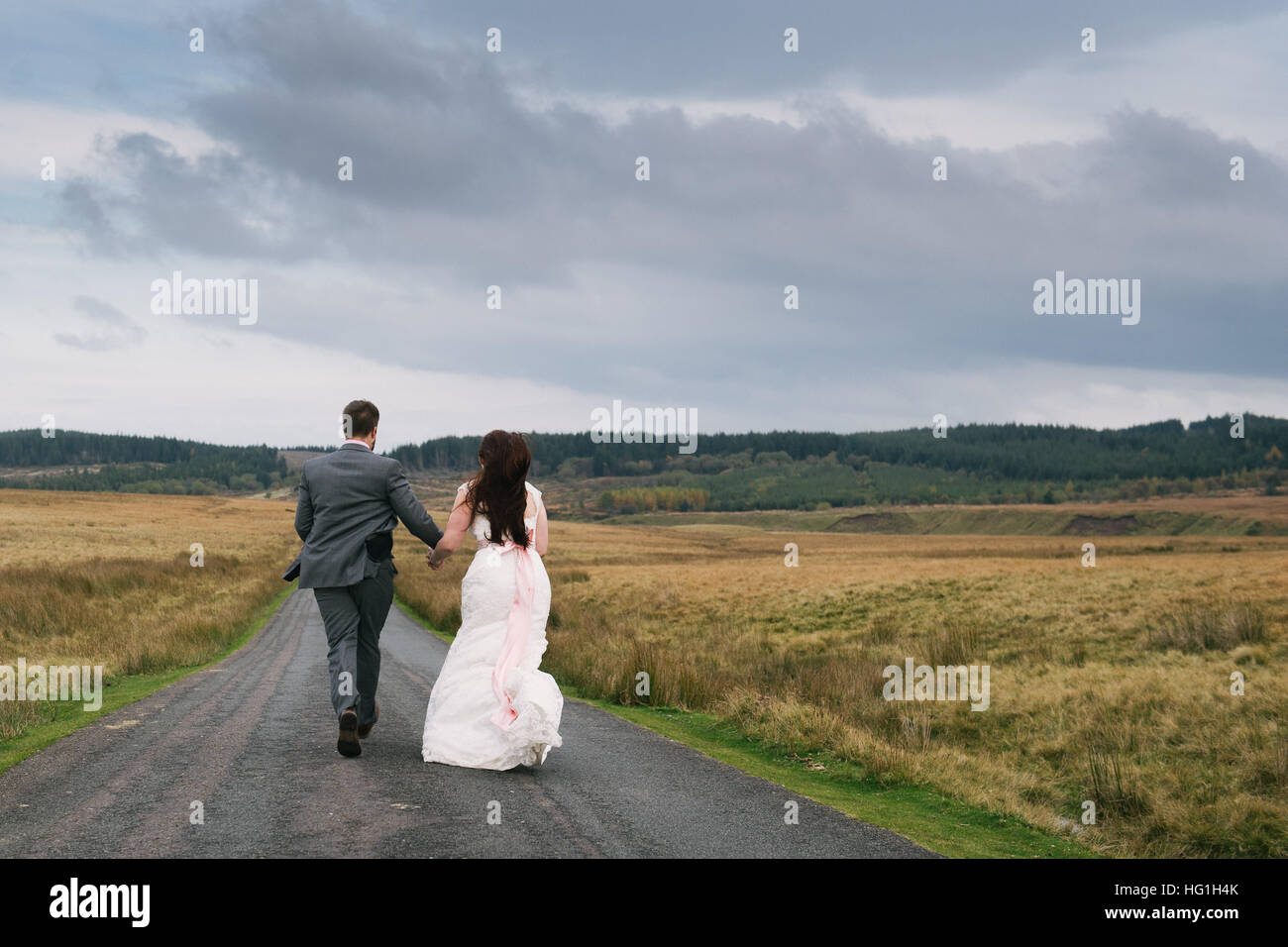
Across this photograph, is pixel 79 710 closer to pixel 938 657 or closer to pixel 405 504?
pixel 405 504

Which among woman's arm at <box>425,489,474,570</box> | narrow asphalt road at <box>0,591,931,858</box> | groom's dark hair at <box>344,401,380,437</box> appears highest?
groom's dark hair at <box>344,401,380,437</box>

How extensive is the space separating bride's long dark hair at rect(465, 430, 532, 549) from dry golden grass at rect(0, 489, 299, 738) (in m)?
5.12

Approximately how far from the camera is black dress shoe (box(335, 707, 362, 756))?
7.20m

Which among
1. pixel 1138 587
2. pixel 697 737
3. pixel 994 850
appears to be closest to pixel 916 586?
pixel 1138 587

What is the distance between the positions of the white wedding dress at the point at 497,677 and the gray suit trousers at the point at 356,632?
0.57 m

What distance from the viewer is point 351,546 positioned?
739cm

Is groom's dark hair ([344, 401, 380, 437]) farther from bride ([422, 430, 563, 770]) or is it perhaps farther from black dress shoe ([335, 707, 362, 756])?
black dress shoe ([335, 707, 362, 756])

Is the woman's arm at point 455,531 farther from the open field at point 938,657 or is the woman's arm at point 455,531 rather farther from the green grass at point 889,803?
the open field at point 938,657

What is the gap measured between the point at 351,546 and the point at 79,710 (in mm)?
5668

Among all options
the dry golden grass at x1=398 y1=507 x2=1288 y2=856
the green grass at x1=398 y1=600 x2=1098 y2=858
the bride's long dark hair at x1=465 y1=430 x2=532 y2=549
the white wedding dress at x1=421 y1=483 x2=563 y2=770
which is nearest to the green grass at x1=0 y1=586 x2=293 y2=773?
the white wedding dress at x1=421 y1=483 x2=563 y2=770

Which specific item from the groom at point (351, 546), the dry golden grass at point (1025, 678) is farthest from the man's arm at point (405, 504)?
the dry golden grass at point (1025, 678)

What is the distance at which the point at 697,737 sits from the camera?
10.7m

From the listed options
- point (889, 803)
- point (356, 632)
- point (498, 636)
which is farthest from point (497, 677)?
point (889, 803)
